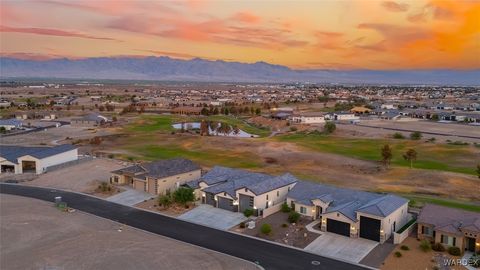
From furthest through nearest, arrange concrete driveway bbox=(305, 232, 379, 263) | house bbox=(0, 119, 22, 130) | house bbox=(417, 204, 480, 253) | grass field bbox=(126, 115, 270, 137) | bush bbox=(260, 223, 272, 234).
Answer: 1. grass field bbox=(126, 115, 270, 137)
2. house bbox=(0, 119, 22, 130)
3. bush bbox=(260, 223, 272, 234)
4. house bbox=(417, 204, 480, 253)
5. concrete driveway bbox=(305, 232, 379, 263)

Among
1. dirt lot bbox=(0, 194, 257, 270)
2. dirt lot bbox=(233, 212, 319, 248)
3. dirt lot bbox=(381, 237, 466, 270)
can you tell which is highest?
dirt lot bbox=(381, 237, 466, 270)

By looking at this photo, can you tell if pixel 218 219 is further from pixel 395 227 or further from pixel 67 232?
pixel 395 227

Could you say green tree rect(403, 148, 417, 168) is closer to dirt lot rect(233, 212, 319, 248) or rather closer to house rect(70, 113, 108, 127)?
dirt lot rect(233, 212, 319, 248)

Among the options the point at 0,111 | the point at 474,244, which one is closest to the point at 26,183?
the point at 474,244

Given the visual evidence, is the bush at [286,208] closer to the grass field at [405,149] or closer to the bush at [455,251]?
the bush at [455,251]

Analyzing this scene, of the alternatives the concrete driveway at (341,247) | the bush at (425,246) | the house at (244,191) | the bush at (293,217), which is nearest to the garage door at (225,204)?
the house at (244,191)

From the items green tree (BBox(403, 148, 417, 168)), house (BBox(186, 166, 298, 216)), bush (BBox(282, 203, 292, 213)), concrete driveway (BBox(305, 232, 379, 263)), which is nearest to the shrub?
house (BBox(186, 166, 298, 216))

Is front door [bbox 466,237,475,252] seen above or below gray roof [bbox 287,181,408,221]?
below
